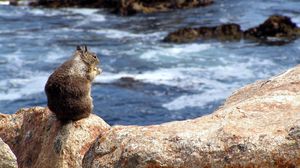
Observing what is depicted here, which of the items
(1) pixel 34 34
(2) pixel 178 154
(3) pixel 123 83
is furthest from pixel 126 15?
(2) pixel 178 154

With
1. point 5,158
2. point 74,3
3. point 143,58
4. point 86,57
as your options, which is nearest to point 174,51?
point 143,58

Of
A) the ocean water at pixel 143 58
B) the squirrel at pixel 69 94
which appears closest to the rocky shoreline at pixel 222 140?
Answer: the squirrel at pixel 69 94

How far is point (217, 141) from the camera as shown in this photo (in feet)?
21.5

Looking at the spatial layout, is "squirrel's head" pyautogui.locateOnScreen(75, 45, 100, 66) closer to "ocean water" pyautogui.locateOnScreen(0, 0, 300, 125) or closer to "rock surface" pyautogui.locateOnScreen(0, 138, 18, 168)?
"rock surface" pyautogui.locateOnScreen(0, 138, 18, 168)

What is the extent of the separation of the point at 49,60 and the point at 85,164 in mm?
19334

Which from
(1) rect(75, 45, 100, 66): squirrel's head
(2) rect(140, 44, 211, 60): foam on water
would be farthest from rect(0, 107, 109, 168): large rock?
(2) rect(140, 44, 211, 60): foam on water

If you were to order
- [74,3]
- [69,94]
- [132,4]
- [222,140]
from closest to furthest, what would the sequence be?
1. [222,140]
2. [69,94]
3. [132,4]
4. [74,3]

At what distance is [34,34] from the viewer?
3259 centimetres

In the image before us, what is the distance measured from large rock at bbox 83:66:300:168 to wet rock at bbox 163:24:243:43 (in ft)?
74.0

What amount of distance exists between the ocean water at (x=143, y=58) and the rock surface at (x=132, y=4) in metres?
0.74

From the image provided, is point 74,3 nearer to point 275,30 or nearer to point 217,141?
point 275,30

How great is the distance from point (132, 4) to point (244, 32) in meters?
10.1

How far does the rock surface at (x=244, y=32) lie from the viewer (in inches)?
1173

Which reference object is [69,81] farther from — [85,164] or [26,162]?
[85,164]
